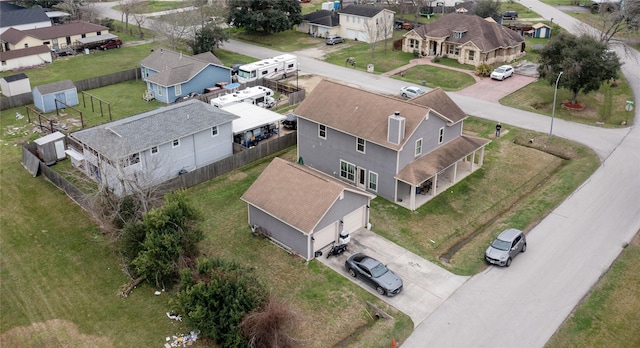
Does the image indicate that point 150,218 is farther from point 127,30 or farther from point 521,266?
Answer: point 127,30

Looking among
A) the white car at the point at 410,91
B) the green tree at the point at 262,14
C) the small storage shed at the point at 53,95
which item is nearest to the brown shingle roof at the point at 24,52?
the small storage shed at the point at 53,95

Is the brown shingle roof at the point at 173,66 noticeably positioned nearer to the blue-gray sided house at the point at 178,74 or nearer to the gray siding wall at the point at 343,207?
the blue-gray sided house at the point at 178,74

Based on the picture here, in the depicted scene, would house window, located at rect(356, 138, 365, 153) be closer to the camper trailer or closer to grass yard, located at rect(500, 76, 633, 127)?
the camper trailer

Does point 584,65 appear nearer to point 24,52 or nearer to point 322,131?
point 322,131

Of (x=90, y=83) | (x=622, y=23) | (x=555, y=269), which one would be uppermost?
(x=622, y=23)

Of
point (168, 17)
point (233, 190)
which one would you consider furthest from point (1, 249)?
point (168, 17)

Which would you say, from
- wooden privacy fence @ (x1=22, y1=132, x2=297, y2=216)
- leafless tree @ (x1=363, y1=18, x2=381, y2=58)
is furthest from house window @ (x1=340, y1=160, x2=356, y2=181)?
leafless tree @ (x1=363, y1=18, x2=381, y2=58)

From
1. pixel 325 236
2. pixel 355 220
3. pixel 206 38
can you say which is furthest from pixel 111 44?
pixel 325 236
